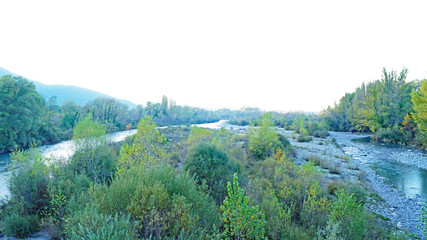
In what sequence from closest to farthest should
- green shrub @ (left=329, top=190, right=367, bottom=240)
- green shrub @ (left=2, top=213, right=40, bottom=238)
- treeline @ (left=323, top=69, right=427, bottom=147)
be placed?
green shrub @ (left=329, top=190, right=367, bottom=240) < green shrub @ (left=2, top=213, right=40, bottom=238) < treeline @ (left=323, top=69, right=427, bottom=147)

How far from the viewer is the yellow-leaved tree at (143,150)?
340 inches

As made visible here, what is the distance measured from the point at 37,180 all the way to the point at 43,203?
0.89 meters

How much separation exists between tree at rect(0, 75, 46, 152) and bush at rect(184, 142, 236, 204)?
25.6 meters

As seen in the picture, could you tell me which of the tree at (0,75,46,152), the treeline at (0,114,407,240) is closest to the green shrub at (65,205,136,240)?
the treeline at (0,114,407,240)

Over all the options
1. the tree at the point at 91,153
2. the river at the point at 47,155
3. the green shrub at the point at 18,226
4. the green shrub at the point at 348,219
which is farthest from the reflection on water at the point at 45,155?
the green shrub at the point at 348,219

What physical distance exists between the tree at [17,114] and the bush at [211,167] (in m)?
25.6

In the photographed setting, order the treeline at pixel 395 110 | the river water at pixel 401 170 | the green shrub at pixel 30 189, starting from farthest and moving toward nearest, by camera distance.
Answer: the treeline at pixel 395 110 → the river water at pixel 401 170 → the green shrub at pixel 30 189

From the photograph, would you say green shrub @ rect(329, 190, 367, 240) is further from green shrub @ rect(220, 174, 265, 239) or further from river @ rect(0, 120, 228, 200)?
river @ rect(0, 120, 228, 200)

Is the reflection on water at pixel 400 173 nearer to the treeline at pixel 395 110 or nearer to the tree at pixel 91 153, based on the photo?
the treeline at pixel 395 110

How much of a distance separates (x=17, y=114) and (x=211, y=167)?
99.4 ft

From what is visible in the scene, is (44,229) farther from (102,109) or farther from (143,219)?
(102,109)

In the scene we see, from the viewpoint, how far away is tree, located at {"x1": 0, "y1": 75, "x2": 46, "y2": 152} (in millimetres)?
25062

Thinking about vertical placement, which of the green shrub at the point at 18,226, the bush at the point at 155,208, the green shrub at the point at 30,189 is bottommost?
the green shrub at the point at 18,226

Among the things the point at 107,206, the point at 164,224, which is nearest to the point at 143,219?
the point at 164,224
